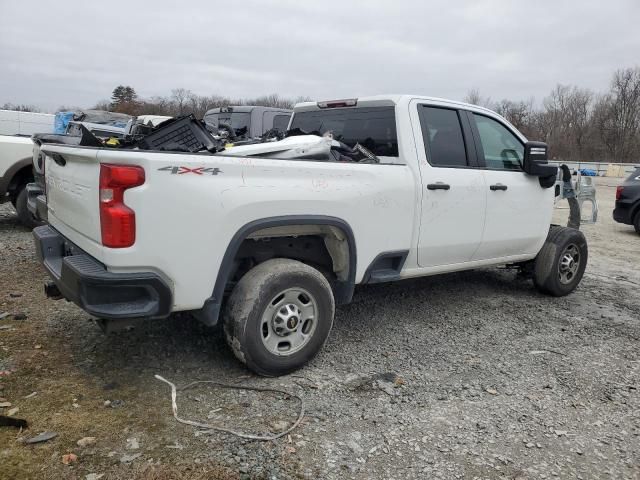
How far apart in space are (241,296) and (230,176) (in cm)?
77

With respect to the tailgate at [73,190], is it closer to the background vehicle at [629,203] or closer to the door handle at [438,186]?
the door handle at [438,186]

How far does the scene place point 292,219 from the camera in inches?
134

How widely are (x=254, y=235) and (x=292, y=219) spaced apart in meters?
0.27

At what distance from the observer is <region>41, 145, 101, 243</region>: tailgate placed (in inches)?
117

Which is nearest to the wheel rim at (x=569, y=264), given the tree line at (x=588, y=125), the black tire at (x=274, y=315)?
the black tire at (x=274, y=315)

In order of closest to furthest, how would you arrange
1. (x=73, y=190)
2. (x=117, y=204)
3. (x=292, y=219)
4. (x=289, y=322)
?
(x=117, y=204) → (x=73, y=190) → (x=292, y=219) → (x=289, y=322)

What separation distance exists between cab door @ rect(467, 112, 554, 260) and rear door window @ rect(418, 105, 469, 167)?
0.23 meters

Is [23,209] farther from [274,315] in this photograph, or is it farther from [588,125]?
[588,125]

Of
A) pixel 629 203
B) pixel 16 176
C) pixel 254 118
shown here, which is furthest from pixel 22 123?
→ pixel 629 203

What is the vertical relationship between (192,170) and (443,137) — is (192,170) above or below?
below

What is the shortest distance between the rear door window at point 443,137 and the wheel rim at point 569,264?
6.63 feet

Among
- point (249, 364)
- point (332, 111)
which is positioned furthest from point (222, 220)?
point (332, 111)

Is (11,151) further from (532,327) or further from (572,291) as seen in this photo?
(572,291)

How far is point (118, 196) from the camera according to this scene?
2.84m
